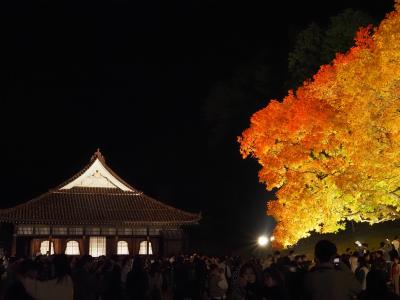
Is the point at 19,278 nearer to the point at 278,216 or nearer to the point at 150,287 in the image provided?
the point at 150,287

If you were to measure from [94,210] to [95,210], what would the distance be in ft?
0.24

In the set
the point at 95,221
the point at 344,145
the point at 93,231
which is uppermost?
the point at 344,145

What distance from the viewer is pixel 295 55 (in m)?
40.2

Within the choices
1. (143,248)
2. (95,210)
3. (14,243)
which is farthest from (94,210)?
(14,243)

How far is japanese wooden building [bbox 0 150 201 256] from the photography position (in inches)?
1437

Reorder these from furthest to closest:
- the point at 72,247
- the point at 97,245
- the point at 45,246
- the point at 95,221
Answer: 1. the point at 97,245
2. the point at 72,247
3. the point at 45,246
4. the point at 95,221

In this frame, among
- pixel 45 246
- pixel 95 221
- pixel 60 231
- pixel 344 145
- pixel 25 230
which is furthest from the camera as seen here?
pixel 60 231

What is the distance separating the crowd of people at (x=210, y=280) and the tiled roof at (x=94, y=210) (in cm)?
1943

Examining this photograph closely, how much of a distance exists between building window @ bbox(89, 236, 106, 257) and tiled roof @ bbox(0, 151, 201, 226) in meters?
1.87

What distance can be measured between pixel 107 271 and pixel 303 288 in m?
7.33

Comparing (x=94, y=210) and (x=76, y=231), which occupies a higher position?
(x=94, y=210)

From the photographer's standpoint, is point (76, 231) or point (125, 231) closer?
point (76, 231)

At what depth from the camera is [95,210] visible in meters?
38.0

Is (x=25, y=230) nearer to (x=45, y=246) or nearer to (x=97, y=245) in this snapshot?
(x=45, y=246)
